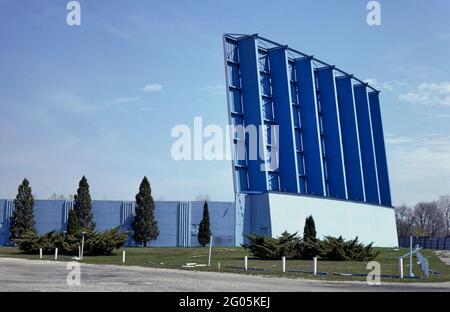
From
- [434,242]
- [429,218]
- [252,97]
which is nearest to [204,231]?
[252,97]

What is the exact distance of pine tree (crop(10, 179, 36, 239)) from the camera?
57.2m

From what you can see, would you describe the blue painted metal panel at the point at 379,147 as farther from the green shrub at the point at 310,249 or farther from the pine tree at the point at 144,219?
the green shrub at the point at 310,249

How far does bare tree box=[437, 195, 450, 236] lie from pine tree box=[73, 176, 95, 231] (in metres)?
107

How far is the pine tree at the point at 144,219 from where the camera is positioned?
5750cm

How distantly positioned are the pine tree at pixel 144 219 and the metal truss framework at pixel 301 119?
9.65 metres

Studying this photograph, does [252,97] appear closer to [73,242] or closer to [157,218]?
[157,218]

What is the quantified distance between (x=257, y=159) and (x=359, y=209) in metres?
15.2

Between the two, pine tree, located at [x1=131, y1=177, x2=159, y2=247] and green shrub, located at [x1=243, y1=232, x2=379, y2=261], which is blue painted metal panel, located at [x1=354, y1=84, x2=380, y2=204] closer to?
pine tree, located at [x1=131, y1=177, x2=159, y2=247]

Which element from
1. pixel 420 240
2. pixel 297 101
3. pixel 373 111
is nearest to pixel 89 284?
pixel 297 101

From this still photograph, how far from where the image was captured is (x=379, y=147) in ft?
262

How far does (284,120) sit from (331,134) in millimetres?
10598

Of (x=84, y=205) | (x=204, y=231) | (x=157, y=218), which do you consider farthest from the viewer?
(x=157, y=218)
